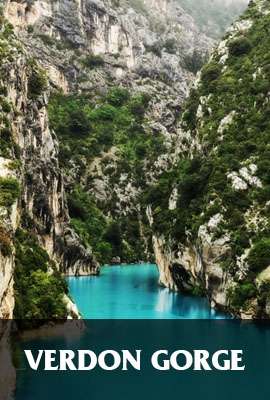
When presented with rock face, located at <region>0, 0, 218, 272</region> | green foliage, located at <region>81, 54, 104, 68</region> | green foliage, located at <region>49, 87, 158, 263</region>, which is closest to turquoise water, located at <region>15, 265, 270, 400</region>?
green foliage, located at <region>49, 87, 158, 263</region>

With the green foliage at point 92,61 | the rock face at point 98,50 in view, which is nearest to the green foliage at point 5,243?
the rock face at point 98,50

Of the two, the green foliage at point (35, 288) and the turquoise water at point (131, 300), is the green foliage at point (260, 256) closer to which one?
the turquoise water at point (131, 300)

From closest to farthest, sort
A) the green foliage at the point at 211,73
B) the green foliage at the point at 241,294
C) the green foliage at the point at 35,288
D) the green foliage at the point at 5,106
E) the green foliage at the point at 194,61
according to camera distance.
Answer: the green foliage at the point at 35,288, the green foliage at the point at 241,294, the green foliage at the point at 5,106, the green foliage at the point at 211,73, the green foliage at the point at 194,61

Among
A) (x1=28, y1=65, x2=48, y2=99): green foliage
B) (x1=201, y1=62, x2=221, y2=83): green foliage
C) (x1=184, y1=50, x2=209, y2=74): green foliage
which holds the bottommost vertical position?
(x1=28, y1=65, x2=48, y2=99): green foliage

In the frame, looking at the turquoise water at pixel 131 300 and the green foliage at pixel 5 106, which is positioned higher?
the green foliage at pixel 5 106

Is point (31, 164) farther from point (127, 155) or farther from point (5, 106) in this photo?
point (127, 155)

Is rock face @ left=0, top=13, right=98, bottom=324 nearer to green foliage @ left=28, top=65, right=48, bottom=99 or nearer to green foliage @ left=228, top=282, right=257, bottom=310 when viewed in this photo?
green foliage @ left=28, top=65, right=48, bottom=99

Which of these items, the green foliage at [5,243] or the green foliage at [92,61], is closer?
the green foliage at [5,243]
